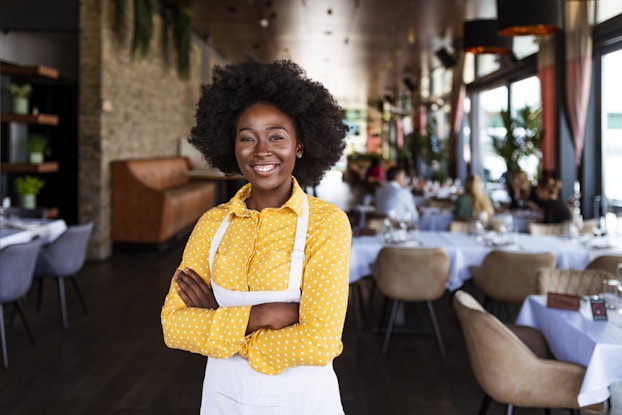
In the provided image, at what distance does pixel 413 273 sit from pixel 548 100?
570 centimetres

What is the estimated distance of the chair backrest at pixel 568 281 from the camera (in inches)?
151

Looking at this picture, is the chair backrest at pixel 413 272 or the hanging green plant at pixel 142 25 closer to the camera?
the chair backrest at pixel 413 272

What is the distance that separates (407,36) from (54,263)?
9.41 meters

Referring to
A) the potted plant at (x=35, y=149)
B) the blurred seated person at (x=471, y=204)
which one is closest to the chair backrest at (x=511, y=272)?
the blurred seated person at (x=471, y=204)

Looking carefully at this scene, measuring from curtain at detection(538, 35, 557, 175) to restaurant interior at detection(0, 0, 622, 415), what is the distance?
0.03 m

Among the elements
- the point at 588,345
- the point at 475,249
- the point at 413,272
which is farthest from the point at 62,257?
the point at 588,345

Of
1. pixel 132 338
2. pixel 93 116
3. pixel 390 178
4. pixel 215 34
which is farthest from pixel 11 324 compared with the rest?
pixel 215 34

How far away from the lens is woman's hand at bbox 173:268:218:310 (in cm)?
162

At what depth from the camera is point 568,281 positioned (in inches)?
153

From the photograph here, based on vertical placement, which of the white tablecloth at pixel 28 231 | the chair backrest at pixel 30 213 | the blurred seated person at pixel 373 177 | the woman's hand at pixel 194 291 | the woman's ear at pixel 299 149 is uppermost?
the blurred seated person at pixel 373 177

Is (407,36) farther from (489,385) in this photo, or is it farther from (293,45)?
(489,385)

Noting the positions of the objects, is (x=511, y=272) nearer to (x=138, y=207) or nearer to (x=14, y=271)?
(x=14, y=271)

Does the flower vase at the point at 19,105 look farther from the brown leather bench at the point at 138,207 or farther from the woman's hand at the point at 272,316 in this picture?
the woman's hand at the point at 272,316

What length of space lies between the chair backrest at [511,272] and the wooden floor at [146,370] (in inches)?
21.8
